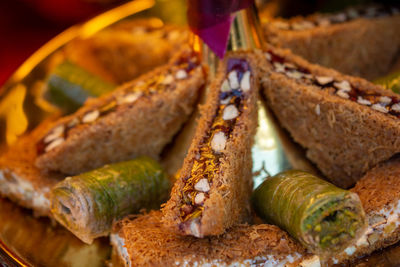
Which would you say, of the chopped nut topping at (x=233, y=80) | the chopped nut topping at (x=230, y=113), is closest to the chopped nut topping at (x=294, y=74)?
the chopped nut topping at (x=233, y=80)

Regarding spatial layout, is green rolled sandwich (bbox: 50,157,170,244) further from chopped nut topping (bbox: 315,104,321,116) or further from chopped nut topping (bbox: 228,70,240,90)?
chopped nut topping (bbox: 315,104,321,116)

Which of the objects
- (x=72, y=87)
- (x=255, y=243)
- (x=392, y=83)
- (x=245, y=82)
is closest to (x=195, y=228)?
(x=255, y=243)

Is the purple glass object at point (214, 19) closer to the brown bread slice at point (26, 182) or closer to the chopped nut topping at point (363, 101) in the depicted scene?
the chopped nut topping at point (363, 101)

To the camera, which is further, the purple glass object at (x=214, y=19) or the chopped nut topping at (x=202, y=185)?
the purple glass object at (x=214, y=19)

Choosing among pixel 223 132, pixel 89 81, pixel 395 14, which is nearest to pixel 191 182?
pixel 223 132

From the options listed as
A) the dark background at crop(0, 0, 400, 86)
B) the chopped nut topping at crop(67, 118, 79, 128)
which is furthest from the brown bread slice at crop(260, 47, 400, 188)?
the dark background at crop(0, 0, 400, 86)
